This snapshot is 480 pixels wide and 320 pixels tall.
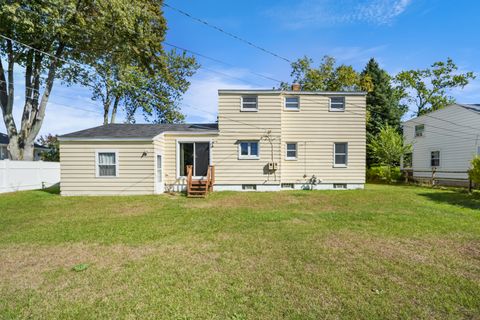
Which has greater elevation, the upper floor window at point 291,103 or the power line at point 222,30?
the power line at point 222,30

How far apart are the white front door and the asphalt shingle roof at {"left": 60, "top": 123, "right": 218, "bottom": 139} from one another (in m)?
1.33

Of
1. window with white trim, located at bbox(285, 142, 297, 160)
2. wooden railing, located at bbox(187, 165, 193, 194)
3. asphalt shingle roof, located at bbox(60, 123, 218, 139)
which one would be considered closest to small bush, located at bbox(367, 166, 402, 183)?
window with white trim, located at bbox(285, 142, 297, 160)

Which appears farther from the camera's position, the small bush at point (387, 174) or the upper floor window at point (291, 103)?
the small bush at point (387, 174)

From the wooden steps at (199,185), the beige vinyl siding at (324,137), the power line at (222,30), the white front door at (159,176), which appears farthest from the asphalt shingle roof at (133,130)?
the power line at (222,30)

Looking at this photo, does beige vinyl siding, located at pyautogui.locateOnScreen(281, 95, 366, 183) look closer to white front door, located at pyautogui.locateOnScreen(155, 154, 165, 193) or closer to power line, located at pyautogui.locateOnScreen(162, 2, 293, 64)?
power line, located at pyautogui.locateOnScreen(162, 2, 293, 64)

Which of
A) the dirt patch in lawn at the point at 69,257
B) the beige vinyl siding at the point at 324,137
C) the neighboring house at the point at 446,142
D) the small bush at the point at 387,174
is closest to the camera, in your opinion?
the dirt patch in lawn at the point at 69,257

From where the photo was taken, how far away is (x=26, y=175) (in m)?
14.8

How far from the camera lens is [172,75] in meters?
26.7

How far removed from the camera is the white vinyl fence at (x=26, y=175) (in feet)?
43.7

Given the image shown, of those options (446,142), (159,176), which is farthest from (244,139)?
(446,142)

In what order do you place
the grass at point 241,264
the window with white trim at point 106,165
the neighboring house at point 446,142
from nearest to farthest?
1. the grass at point 241,264
2. the window with white trim at point 106,165
3. the neighboring house at point 446,142

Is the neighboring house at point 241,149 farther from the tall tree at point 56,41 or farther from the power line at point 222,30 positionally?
the tall tree at point 56,41

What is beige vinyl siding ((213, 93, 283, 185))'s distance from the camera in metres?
13.0

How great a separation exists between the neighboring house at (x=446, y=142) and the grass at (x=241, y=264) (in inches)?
405
